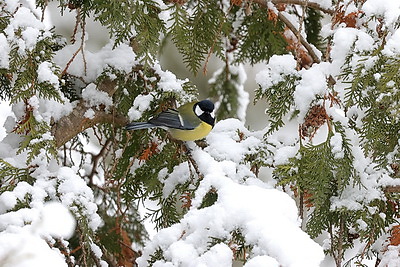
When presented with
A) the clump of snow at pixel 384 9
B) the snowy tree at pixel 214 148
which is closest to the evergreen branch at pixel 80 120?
the snowy tree at pixel 214 148

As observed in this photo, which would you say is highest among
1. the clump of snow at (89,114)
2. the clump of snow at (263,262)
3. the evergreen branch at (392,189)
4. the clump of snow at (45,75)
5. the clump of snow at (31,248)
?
the clump of snow at (89,114)

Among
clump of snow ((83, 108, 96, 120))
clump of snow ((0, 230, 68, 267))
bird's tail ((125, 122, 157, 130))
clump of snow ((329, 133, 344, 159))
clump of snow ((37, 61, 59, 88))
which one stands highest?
clump of snow ((83, 108, 96, 120))

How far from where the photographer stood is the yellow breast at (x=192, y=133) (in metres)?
2.15

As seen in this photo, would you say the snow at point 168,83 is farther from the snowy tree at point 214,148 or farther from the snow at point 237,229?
the snow at point 237,229

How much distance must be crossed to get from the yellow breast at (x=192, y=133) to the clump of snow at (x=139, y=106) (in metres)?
0.17

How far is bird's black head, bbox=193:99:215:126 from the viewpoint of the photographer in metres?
2.31

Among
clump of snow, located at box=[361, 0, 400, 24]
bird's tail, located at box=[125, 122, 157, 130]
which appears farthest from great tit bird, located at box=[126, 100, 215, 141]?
clump of snow, located at box=[361, 0, 400, 24]

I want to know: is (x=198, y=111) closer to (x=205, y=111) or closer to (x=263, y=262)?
(x=205, y=111)

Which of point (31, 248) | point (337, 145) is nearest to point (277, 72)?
point (337, 145)

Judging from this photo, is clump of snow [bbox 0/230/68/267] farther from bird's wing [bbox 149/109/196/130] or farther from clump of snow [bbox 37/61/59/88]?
bird's wing [bbox 149/109/196/130]

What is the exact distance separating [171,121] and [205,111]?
31cm

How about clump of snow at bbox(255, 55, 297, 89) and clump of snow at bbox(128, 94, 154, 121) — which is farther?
clump of snow at bbox(128, 94, 154, 121)

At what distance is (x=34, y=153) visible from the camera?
1657mm

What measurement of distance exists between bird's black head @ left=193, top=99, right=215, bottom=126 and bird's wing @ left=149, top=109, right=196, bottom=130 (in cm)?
12
